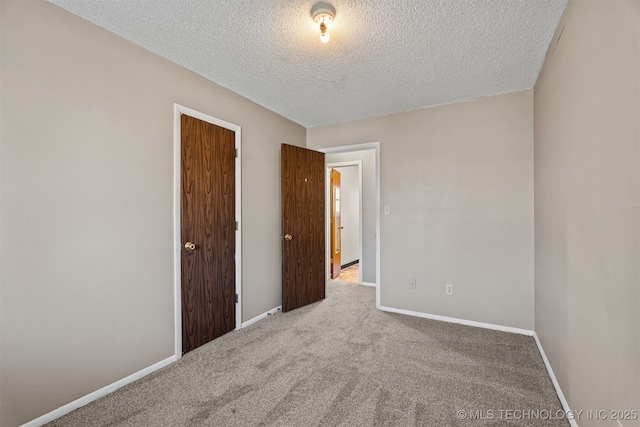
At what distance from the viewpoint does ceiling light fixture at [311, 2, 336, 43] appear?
1673 millimetres

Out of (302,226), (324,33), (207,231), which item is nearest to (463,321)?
(302,226)

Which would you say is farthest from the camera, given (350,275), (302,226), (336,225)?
(336,225)

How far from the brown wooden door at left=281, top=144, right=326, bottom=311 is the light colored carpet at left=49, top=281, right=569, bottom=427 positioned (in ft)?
2.52

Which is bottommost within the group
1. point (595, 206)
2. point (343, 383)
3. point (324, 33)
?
point (343, 383)

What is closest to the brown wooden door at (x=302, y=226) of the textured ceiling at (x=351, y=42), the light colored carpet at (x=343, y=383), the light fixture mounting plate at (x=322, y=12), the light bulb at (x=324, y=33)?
the light colored carpet at (x=343, y=383)

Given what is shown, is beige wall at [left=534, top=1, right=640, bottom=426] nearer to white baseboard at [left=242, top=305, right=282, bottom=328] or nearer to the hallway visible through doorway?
white baseboard at [left=242, top=305, right=282, bottom=328]

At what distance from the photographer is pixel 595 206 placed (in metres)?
1.31

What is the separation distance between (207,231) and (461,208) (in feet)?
8.79

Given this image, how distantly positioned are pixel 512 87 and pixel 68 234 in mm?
3872

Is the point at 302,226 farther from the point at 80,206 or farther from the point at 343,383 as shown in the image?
the point at 80,206

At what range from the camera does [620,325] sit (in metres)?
1.08

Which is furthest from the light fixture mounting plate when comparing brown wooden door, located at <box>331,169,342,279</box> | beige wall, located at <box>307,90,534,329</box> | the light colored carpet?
brown wooden door, located at <box>331,169,342,279</box>

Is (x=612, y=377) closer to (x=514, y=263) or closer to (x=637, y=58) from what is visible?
(x=637, y=58)

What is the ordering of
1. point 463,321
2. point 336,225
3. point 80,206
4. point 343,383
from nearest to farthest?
point 80,206 → point 343,383 → point 463,321 → point 336,225
